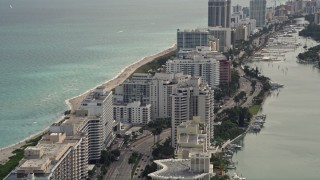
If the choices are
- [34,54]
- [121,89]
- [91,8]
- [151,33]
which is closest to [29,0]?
[91,8]

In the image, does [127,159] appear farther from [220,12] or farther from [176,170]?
[220,12]

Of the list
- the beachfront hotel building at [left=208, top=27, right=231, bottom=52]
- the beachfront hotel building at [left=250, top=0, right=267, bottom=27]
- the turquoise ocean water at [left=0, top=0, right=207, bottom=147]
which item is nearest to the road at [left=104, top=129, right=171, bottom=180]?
the turquoise ocean water at [left=0, top=0, right=207, bottom=147]

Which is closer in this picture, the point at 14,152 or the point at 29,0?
the point at 14,152

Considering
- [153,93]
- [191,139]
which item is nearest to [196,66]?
[153,93]

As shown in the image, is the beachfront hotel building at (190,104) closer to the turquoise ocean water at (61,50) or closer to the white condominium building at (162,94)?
the white condominium building at (162,94)

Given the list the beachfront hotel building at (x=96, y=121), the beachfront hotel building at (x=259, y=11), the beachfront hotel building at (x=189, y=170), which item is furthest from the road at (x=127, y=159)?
the beachfront hotel building at (x=259, y=11)

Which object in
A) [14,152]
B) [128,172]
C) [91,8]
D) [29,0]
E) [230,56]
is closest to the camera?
[128,172]

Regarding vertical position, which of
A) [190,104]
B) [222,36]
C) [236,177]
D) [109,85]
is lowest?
[236,177]

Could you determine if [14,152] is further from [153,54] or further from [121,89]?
[153,54]
